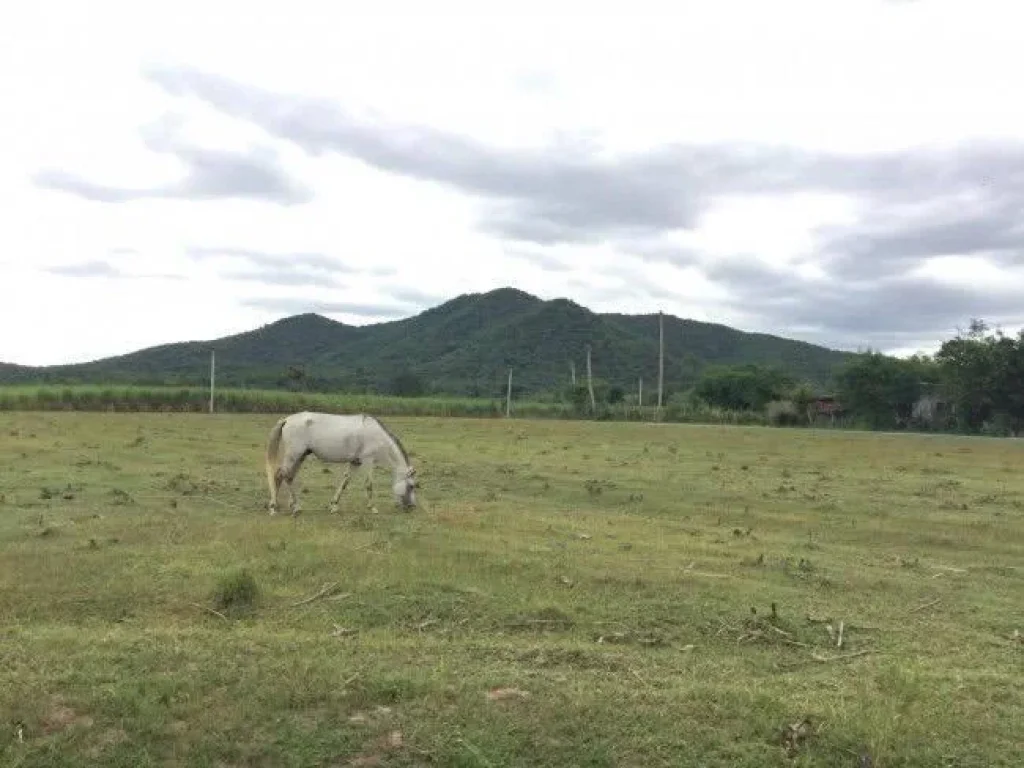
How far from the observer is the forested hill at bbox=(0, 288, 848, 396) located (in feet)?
289

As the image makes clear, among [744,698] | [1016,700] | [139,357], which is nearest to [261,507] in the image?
[744,698]

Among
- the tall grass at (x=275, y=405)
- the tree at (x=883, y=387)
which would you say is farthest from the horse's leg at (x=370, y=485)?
the tree at (x=883, y=387)

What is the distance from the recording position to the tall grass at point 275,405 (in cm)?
4428

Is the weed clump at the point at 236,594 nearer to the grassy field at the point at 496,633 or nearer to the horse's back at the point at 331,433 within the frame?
the grassy field at the point at 496,633

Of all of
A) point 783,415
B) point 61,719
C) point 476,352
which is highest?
point 476,352

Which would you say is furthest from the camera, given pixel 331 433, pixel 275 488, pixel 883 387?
pixel 883 387

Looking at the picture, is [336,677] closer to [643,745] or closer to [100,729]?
[100,729]

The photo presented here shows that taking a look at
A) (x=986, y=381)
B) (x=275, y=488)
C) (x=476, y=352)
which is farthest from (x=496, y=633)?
(x=476, y=352)

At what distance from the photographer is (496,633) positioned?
8.52m

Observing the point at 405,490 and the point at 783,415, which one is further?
the point at 783,415

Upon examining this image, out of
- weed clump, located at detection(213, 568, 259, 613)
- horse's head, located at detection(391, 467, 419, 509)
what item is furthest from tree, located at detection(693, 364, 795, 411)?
weed clump, located at detection(213, 568, 259, 613)

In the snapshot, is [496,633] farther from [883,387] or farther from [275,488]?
[883,387]

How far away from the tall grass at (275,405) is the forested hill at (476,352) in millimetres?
18586

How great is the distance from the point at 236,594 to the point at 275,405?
4081 cm
